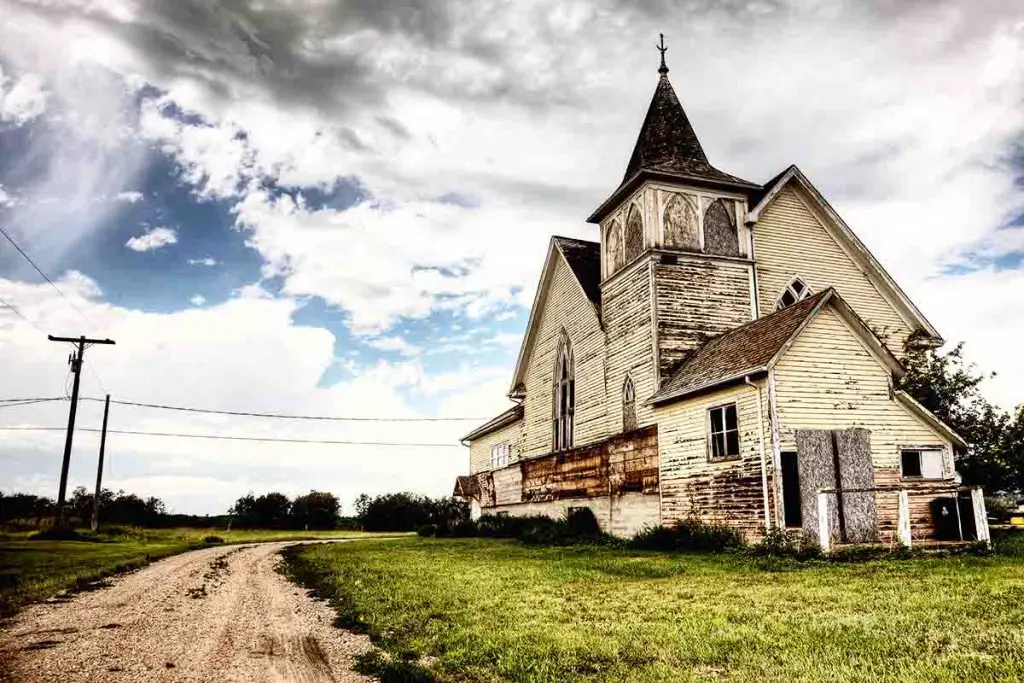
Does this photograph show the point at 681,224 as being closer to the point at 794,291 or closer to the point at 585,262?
the point at 794,291

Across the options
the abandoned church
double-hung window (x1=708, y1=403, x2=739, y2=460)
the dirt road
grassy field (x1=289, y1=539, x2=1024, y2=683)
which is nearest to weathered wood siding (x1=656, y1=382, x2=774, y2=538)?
the abandoned church

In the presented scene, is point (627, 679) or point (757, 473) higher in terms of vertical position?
point (757, 473)

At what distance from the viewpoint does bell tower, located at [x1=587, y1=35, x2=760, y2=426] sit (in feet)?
74.4

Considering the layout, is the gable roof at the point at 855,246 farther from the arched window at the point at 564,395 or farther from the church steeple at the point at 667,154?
the arched window at the point at 564,395

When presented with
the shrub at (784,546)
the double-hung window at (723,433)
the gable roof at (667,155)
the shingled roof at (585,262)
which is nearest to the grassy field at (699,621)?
the shrub at (784,546)

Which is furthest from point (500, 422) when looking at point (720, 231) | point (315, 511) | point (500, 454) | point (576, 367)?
point (315, 511)

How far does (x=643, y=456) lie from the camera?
856 inches

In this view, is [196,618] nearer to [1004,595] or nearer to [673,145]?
[1004,595]

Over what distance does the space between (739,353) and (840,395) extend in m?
2.62

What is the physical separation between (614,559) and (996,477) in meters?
13.0

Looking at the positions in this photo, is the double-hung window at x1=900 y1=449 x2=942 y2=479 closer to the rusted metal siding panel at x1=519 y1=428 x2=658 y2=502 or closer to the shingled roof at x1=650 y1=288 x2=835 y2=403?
the shingled roof at x1=650 y1=288 x2=835 y2=403

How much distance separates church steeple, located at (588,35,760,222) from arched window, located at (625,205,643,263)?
936 millimetres

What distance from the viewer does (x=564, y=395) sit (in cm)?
2920

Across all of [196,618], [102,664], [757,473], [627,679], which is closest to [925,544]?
[757,473]
